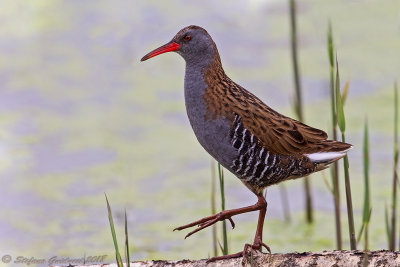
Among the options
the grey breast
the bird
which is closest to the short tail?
the bird

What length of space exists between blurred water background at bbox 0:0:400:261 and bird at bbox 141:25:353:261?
144cm

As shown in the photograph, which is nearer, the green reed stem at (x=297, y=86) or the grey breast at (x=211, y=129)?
the grey breast at (x=211, y=129)

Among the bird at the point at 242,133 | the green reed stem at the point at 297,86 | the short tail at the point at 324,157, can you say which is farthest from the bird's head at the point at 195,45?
the green reed stem at the point at 297,86

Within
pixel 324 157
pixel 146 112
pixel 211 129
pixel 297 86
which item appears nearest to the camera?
pixel 211 129

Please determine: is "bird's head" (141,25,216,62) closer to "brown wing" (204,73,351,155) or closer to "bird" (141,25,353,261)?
"bird" (141,25,353,261)

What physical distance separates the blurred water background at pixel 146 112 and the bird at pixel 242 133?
144 cm

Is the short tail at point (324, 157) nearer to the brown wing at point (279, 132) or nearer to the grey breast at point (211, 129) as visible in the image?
the brown wing at point (279, 132)

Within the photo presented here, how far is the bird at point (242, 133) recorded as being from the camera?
3012mm

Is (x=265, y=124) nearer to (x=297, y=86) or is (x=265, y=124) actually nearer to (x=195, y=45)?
(x=195, y=45)

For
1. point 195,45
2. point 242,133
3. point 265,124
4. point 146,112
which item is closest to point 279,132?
point 265,124

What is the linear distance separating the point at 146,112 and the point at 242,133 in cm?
279

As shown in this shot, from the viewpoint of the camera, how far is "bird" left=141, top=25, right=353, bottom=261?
301 centimetres

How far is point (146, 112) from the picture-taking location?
5.75 m

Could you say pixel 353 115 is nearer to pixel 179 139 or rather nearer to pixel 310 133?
pixel 179 139
